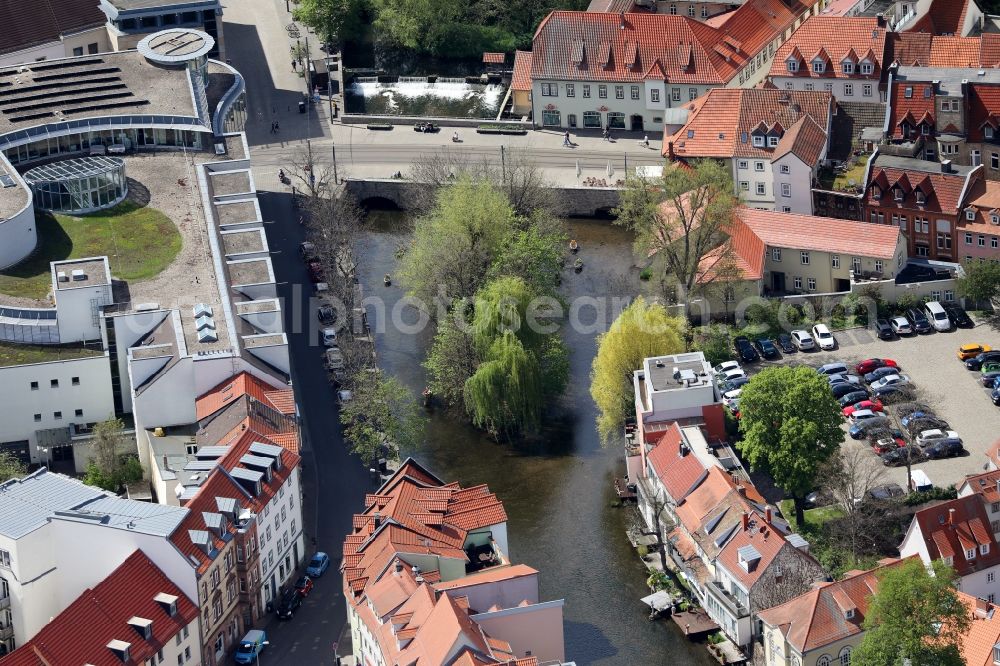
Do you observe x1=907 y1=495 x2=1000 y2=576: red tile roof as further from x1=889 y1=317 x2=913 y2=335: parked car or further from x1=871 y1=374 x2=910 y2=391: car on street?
x1=889 y1=317 x2=913 y2=335: parked car

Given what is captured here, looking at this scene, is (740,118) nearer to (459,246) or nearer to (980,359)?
(459,246)

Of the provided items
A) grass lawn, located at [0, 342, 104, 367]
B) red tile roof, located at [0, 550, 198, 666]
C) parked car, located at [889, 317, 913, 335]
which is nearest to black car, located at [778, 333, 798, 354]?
parked car, located at [889, 317, 913, 335]

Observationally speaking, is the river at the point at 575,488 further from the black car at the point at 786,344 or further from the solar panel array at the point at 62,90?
the solar panel array at the point at 62,90

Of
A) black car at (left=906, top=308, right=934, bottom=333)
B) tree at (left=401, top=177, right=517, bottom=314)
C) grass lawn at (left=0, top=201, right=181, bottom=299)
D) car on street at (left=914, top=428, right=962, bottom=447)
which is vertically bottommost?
car on street at (left=914, top=428, right=962, bottom=447)

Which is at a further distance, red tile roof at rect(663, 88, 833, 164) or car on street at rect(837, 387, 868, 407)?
red tile roof at rect(663, 88, 833, 164)

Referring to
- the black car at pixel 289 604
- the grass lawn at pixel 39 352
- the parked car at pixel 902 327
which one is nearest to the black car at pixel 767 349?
the parked car at pixel 902 327
